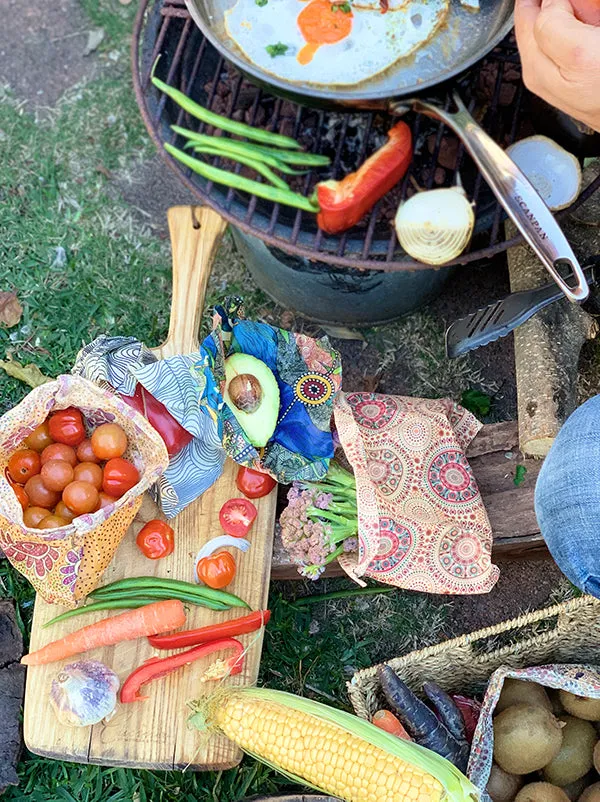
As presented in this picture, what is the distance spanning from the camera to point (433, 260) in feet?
9.38

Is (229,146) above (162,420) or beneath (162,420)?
above

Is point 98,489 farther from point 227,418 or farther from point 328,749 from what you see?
point 328,749

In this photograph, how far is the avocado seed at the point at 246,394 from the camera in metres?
3.27

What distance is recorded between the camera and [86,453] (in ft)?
10.2

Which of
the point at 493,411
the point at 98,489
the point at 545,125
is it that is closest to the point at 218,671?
the point at 98,489

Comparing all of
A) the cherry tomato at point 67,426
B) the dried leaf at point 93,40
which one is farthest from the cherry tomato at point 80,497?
the dried leaf at point 93,40

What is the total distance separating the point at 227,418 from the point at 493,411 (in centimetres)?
161

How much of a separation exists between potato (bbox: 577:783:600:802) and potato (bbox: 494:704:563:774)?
0.58 feet

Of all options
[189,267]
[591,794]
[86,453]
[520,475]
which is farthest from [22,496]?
[591,794]

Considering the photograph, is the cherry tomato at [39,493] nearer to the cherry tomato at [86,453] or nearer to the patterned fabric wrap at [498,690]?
the cherry tomato at [86,453]

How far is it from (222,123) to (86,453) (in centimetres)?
141

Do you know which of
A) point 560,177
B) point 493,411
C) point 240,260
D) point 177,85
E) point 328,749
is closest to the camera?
point 328,749

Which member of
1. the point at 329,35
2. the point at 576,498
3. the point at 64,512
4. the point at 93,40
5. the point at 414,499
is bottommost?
the point at 414,499

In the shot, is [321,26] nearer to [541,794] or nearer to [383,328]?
[383,328]
